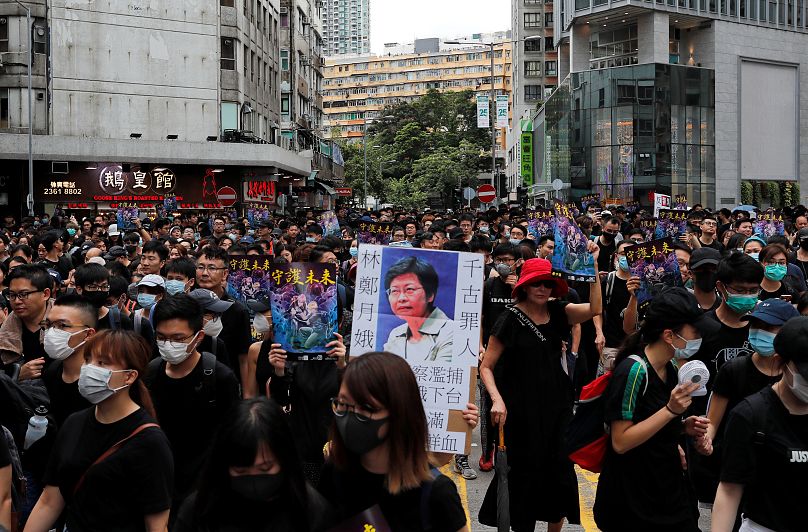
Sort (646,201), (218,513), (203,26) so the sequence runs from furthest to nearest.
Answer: (646,201) → (203,26) → (218,513)

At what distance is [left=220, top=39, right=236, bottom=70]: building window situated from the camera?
1697 inches

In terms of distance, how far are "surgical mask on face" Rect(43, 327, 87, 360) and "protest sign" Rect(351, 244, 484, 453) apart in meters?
1.57

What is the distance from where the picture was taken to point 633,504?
15.4 feet

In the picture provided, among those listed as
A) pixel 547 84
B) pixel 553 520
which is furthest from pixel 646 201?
pixel 553 520

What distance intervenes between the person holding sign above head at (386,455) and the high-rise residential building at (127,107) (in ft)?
122

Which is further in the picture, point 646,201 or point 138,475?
point 646,201

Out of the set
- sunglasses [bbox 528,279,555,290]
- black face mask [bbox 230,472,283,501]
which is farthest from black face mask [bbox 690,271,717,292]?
black face mask [bbox 230,472,283,501]

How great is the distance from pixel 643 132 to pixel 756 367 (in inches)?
1871

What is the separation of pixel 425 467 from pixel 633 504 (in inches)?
71.8

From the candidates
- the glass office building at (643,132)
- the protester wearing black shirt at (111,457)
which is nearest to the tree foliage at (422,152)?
the glass office building at (643,132)

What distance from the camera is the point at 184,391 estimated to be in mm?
5367

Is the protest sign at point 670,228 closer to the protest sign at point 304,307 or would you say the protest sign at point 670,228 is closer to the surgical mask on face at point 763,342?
the protest sign at point 304,307

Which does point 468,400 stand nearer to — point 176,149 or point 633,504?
point 633,504

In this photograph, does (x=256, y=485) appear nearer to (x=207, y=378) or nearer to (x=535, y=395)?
(x=207, y=378)
